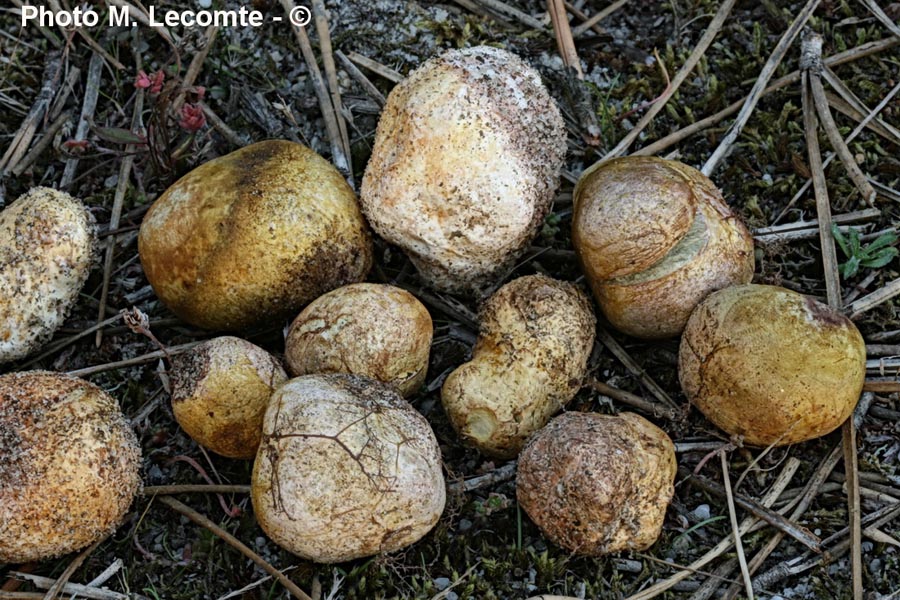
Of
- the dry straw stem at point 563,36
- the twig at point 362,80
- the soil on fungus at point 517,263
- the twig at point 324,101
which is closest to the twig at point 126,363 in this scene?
the soil on fungus at point 517,263

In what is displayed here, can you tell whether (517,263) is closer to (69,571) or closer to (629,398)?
(629,398)

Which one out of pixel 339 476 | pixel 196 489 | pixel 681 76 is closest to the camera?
pixel 339 476

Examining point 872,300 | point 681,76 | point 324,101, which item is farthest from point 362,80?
point 872,300

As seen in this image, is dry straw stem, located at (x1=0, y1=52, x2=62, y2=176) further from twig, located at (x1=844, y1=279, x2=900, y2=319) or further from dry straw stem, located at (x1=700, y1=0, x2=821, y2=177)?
twig, located at (x1=844, y1=279, x2=900, y2=319)

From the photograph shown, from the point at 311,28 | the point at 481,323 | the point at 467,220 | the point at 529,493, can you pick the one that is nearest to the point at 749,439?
the point at 529,493

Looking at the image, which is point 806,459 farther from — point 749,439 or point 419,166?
point 419,166

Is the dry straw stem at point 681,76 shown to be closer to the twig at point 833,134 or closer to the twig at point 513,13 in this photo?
the twig at point 833,134
